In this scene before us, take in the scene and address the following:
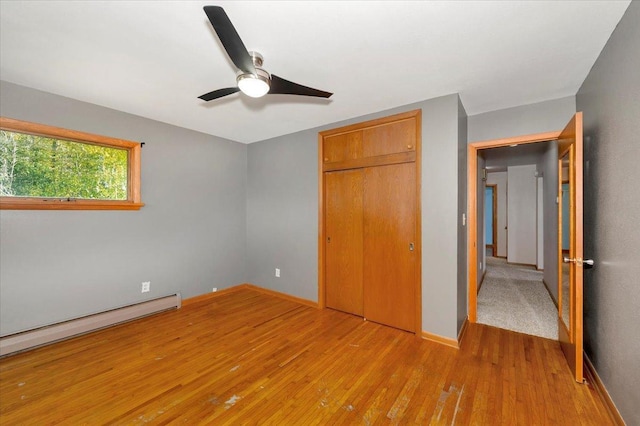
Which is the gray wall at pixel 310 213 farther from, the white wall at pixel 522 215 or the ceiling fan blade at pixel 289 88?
the white wall at pixel 522 215

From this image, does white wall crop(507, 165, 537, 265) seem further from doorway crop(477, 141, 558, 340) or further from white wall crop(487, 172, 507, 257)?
white wall crop(487, 172, 507, 257)

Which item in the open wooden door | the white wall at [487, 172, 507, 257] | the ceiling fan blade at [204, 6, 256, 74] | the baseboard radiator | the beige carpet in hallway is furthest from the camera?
the white wall at [487, 172, 507, 257]

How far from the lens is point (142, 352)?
2420 mm

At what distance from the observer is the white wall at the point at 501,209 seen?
724cm

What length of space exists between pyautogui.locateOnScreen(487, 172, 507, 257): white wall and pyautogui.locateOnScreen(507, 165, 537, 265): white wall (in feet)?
2.74

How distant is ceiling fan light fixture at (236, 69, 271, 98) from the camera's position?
174 centimetres

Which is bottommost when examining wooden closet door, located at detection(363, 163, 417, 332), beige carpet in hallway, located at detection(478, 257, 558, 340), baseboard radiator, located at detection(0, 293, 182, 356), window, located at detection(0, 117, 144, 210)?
beige carpet in hallway, located at detection(478, 257, 558, 340)

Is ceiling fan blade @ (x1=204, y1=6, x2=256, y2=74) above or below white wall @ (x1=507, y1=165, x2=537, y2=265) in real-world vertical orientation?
above

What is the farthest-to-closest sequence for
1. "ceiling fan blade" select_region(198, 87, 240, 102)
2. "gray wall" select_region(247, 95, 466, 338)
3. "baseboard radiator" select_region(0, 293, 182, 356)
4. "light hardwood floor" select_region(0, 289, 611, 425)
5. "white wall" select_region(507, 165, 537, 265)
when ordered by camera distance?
"white wall" select_region(507, 165, 537, 265)
"gray wall" select_region(247, 95, 466, 338)
"baseboard radiator" select_region(0, 293, 182, 356)
"ceiling fan blade" select_region(198, 87, 240, 102)
"light hardwood floor" select_region(0, 289, 611, 425)

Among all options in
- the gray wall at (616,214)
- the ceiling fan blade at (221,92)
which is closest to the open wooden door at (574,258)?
the gray wall at (616,214)

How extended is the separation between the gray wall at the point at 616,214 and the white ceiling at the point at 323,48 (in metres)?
0.25

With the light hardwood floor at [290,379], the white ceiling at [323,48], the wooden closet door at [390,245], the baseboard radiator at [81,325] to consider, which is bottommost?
the light hardwood floor at [290,379]

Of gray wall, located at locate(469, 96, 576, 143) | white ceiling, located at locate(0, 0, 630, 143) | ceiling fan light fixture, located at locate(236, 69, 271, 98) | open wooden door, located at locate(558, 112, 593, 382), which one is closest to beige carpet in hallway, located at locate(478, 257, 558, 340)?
open wooden door, located at locate(558, 112, 593, 382)

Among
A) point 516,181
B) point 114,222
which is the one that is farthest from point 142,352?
point 516,181
